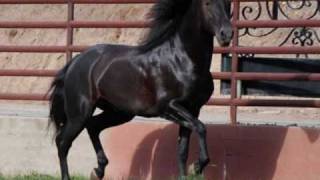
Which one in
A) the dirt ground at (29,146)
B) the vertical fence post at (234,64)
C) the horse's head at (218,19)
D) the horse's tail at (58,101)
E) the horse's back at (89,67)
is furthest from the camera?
the dirt ground at (29,146)

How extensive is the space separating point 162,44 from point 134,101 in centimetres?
63

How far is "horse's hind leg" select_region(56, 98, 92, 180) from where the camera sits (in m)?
8.86

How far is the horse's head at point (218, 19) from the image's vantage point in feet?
24.7

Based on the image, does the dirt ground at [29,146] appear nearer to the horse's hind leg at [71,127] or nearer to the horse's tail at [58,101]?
the horse's tail at [58,101]

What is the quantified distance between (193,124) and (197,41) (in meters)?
0.81

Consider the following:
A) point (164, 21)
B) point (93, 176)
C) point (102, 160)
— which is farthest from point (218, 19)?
point (93, 176)

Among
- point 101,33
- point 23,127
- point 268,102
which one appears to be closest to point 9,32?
point 101,33

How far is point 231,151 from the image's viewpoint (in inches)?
358

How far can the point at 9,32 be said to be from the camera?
23016mm

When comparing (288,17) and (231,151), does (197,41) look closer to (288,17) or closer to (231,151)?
(231,151)

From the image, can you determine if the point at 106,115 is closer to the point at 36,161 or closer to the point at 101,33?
the point at 36,161

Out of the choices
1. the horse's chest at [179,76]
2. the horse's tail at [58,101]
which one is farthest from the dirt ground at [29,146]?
the horse's chest at [179,76]

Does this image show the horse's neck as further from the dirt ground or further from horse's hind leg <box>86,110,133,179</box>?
the dirt ground

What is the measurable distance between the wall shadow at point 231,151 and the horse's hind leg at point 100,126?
2.13 ft
